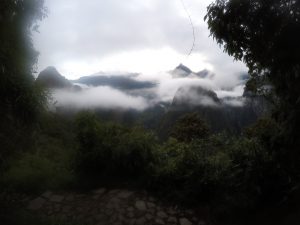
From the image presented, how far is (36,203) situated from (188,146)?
361 cm

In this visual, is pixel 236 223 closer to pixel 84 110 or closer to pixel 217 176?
pixel 217 176

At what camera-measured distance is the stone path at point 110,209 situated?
6676 mm

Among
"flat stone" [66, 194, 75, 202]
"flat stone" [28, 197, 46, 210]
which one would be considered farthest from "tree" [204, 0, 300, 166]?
"flat stone" [28, 197, 46, 210]

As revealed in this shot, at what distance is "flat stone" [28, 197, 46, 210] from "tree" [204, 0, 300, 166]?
4893 millimetres

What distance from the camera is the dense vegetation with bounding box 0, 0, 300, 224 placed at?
4930mm

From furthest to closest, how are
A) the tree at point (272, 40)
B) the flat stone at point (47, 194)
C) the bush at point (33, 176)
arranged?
the bush at point (33, 176)
the flat stone at point (47, 194)
the tree at point (272, 40)

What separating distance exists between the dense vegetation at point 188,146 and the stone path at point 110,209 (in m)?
0.35

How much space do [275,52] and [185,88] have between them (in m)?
88.1

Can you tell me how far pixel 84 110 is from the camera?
8812mm

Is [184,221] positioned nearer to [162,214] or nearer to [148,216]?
[162,214]

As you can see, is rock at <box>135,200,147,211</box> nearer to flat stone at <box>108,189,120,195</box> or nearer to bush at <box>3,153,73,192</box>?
flat stone at <box>108,189,120,195</box>

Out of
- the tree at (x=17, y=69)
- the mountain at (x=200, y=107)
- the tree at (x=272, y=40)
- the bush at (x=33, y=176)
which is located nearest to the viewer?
the tree at (x=272, y=40)

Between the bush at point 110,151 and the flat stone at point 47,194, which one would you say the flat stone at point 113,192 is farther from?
the flat stone at point 47,194

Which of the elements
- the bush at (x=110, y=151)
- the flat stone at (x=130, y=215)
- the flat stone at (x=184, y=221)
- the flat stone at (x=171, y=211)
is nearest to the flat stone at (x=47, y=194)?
the bush at (x=110, y=151)
